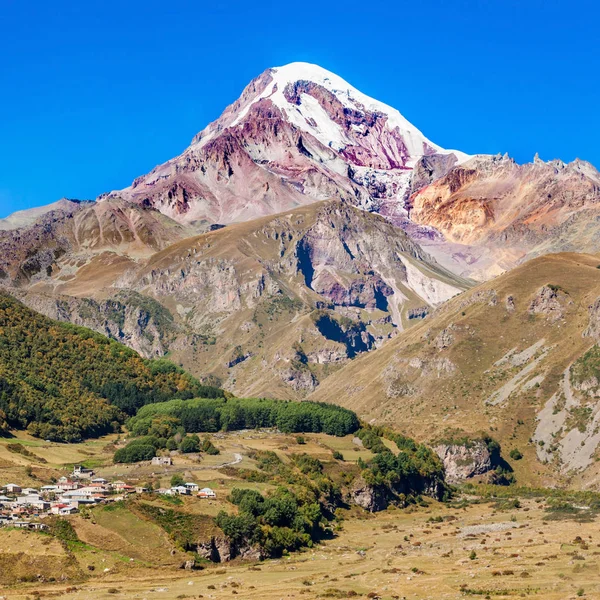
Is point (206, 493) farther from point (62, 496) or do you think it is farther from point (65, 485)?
point (62, 496)

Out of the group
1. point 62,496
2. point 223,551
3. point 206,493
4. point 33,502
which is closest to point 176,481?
point 206,493

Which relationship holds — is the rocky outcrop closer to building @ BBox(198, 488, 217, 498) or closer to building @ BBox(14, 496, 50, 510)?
building @ BBox(198, 488, 217, 498)

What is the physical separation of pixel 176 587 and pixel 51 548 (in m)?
18.6

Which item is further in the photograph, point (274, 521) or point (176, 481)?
point (176, 481)

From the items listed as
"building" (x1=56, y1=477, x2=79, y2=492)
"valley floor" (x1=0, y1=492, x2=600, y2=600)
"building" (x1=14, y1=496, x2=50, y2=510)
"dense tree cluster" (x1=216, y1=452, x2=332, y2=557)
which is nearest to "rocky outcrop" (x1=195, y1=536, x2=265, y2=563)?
"dense tree cluster" (x1=216, y1=452, x2=332, y2=557)

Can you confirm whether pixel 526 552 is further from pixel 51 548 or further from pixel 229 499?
pixel 51 548

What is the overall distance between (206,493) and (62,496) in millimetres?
23024

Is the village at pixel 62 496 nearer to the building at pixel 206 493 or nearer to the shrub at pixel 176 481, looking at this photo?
the building at pixel 206 493

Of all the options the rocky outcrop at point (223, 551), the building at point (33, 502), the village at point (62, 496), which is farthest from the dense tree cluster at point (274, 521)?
the building at point (33, 502)

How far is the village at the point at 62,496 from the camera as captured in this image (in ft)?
509

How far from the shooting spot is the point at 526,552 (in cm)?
15625

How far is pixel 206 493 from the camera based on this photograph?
179 metres

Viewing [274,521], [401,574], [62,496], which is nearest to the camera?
[401,574]

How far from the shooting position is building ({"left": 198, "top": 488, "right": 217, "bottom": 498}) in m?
177
